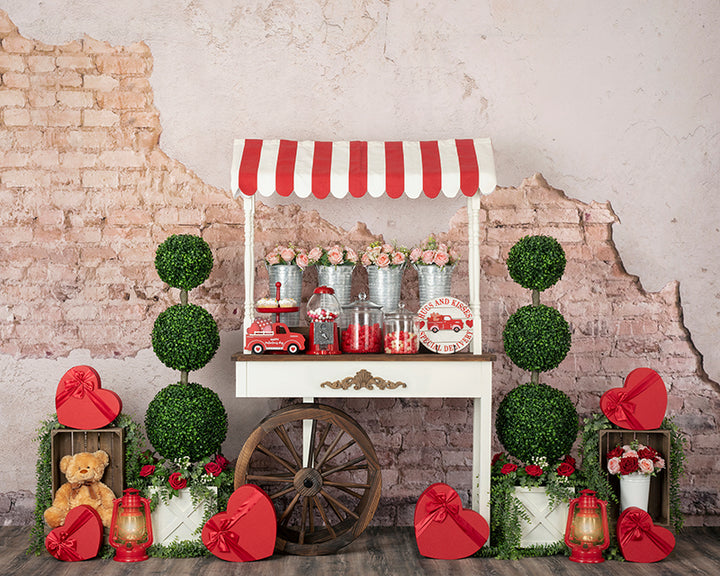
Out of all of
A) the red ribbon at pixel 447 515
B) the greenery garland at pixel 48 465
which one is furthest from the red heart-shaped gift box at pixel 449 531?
the greenery garland at pixel 48 465

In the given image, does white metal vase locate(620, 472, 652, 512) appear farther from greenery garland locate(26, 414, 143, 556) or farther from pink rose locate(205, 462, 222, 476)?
greenery garland locate(26, 414, 143, 556)

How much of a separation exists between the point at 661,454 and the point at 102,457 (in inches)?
117

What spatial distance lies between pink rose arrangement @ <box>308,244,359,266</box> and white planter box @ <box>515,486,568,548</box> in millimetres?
1502

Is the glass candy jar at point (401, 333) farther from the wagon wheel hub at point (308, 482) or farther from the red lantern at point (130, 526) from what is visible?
the red lantern at point (130, 526)

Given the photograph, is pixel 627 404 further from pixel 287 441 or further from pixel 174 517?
pixel 174 517

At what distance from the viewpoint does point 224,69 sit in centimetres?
423

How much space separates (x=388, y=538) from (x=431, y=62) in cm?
278

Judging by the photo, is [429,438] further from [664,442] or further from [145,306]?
[145,306]

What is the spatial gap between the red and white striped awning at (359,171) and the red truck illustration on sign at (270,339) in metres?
0.70

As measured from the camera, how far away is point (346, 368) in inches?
142

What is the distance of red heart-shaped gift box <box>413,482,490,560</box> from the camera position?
3.55 metres

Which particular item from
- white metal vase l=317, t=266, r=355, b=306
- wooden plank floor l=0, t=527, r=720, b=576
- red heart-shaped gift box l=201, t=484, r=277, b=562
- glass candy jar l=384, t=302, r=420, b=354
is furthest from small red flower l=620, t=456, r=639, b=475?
red heart-shaped gift box l=201, t=484, r=277, b=562

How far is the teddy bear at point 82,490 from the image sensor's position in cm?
361

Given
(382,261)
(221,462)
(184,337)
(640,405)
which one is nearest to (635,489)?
(640,405)
